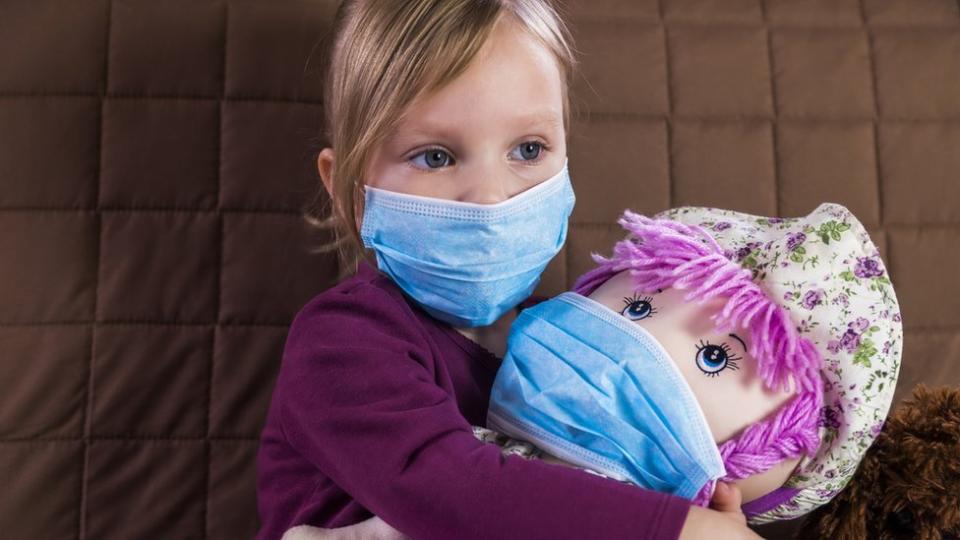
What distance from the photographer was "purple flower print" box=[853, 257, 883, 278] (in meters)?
0.88

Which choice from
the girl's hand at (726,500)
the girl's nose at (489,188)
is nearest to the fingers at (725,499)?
the girl's hand at (726,500)

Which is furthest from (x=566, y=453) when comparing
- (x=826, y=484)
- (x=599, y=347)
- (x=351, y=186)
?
(x=351, y=186)

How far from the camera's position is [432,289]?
3.26ft

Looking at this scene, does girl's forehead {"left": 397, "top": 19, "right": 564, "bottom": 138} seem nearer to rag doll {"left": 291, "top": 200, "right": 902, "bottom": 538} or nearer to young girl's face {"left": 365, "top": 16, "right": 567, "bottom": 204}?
young girl's face {"left": 365, "top": 16, "right": 567, "bottom": 204}

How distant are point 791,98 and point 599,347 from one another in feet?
2.31

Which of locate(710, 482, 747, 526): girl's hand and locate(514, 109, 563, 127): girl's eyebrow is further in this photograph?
locate(514, 109, 563, 127): girl's eyebrow

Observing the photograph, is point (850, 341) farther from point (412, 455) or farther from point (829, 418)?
point (412, 455)

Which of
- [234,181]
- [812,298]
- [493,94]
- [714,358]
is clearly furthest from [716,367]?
[234,181]

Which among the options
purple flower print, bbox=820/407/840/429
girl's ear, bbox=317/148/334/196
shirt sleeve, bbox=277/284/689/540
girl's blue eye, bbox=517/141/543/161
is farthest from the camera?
girl's ear, bbox=317/148/334/196

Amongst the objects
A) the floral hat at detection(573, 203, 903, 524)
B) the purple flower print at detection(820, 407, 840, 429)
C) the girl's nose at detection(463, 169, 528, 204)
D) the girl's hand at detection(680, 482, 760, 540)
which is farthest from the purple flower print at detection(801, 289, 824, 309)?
the girl's nose at detection(463, 169, 528, 204)

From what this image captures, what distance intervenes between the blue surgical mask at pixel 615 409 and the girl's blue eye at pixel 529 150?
0.65ft

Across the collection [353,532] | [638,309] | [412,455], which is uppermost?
[638,309]

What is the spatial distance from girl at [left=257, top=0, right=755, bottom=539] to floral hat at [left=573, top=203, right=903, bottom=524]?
9 cm

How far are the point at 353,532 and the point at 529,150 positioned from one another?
433mm
